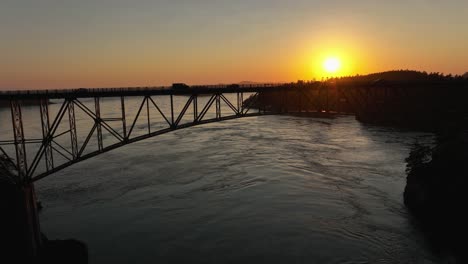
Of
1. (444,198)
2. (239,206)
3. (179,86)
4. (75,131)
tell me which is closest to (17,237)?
(75,131)

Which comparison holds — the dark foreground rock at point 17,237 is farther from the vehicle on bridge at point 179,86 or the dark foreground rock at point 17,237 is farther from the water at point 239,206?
the vehicle on bridge at point 179,86

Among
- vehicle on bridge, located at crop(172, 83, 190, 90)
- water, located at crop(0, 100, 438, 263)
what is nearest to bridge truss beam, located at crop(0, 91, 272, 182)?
vehicle on bridge, located at crop(172, 83, 190, 90)

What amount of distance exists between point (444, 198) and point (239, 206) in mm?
21322

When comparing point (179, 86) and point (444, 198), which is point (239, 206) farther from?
point (444, 198)

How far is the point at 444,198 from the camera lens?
3441 cm

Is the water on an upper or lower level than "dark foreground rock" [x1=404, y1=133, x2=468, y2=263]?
lower

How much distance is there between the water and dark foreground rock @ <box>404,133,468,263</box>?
5.61ft

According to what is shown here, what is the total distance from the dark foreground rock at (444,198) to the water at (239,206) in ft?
5.61

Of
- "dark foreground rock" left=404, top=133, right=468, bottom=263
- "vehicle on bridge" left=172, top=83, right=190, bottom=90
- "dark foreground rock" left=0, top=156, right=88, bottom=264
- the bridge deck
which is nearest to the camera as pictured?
"dark foreground rock" left=0, top=156, right=88, bottom=264

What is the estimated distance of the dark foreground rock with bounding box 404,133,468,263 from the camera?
1227 inches

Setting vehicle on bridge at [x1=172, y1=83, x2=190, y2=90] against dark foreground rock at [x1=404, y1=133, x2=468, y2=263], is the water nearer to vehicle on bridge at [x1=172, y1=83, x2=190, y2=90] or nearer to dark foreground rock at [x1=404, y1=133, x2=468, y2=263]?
dark foreground rock at [x1=404, y1=133, x2=468, y2=263]

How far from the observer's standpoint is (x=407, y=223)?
3469cm

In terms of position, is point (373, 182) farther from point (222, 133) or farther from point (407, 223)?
point (222, 133)

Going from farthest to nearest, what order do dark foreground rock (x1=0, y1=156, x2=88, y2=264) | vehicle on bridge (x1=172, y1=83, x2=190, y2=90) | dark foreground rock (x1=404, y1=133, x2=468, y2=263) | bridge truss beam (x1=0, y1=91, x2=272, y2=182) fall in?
vehicle on bridge (x1=172, y1=83, x2=190, y2=90)
dark foreground rock (x1=404, y1=133, x2=468, y2=263)
bridge truss beam (x1=0, y1=91, x2=272, y2=182)
dark foreground rock (x1=0, y1=156, x2=88, y2=264)
